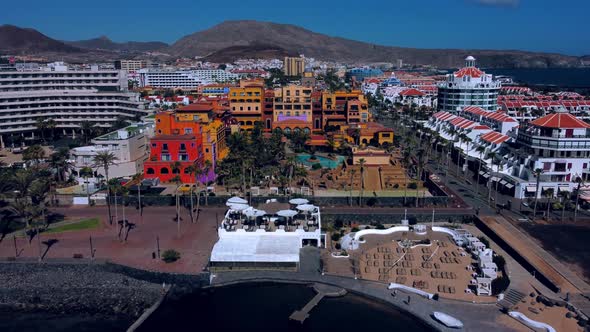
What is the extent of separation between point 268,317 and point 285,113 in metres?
70.5

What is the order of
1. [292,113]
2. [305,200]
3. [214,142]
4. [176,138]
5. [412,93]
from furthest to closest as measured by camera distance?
1. [412,93]
2. [292,113]
3. [214,142]
4. [176,138]
5. [305,200]

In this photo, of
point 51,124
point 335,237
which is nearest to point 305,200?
point 335,237

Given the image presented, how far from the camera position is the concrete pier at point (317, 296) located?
118 ft

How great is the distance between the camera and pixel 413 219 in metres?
56.5

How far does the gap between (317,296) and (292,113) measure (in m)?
68.3

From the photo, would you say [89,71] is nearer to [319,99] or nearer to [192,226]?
[319,99]

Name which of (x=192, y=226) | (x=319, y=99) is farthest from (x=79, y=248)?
(x=319, y=99)

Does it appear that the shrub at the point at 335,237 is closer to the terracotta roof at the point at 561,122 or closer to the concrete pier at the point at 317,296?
the concrete pier at the point at 317,296

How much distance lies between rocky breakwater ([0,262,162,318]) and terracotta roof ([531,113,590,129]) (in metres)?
55.2

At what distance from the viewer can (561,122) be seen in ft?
211

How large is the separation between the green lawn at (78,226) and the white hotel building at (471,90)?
9385 centimetres

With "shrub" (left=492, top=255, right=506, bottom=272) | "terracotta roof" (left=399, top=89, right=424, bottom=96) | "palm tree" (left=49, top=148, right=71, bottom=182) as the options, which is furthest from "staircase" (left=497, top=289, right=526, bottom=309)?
"terracotta roof" (left=399, top=89, right=424, bottom=96)

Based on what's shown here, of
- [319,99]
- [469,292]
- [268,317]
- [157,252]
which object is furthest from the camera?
A: [319,99]

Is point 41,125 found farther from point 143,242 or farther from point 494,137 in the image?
point 494,137
